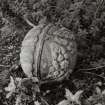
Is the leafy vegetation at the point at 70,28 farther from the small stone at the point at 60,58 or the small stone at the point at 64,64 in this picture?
the small stone at the point at 60,58

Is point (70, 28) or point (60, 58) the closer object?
point (60, 58)

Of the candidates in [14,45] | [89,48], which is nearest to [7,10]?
[14,45]

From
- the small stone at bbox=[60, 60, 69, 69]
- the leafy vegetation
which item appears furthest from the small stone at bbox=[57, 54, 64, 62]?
the leafy vegetation

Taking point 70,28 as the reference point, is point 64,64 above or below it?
below

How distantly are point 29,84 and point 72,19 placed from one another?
57.9 inches

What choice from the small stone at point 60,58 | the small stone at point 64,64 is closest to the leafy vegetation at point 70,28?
the small stone at point 64,64

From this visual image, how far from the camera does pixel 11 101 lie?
4.46 m

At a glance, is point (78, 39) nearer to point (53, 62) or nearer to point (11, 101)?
point (53, 62)

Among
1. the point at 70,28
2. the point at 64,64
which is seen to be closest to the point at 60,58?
the point at 64,64

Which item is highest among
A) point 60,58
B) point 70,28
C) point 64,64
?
point 70,28

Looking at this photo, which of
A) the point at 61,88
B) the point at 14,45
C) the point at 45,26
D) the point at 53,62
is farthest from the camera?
the point at 14,45

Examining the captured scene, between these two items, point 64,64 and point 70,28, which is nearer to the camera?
point 64,64

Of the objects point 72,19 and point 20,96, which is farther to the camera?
point 72,19

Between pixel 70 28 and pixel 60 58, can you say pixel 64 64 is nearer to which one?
pixel 60 58
